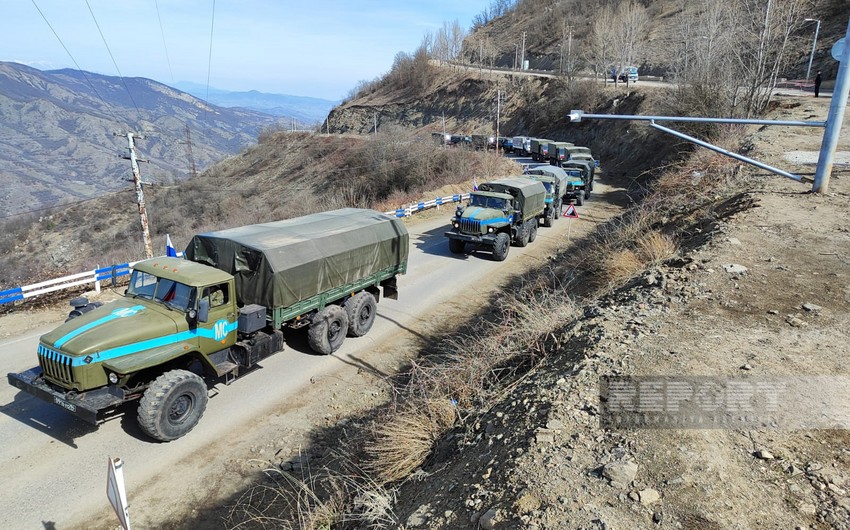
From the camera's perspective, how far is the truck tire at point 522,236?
18359mm

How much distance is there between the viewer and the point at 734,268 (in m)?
8.50

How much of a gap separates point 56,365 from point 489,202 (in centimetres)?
1381

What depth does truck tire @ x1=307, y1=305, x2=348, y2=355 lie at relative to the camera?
975 centimetres

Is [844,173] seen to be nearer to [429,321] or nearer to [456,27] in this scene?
[429,321]

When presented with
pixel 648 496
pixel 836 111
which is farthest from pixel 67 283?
pixel 836 111

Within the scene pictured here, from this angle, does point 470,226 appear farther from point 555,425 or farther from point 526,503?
point 526,503

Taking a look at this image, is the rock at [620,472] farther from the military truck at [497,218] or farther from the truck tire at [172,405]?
the military truck at [497,218]

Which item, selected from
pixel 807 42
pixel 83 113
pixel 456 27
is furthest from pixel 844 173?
pixel 83 113

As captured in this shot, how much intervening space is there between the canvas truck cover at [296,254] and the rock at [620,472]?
6346 millimetres

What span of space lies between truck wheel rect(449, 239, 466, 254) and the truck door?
1049 centimetres

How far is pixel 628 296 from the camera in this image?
8.13m

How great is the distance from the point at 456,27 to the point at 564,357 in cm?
10585

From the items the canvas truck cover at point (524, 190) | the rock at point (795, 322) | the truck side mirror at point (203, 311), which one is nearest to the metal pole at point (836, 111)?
the rock at point (795, 322)

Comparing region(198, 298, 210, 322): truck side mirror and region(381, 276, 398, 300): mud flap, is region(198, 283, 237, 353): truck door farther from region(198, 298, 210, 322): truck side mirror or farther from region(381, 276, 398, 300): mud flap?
region(381, 276, 398, 300): mud flap
